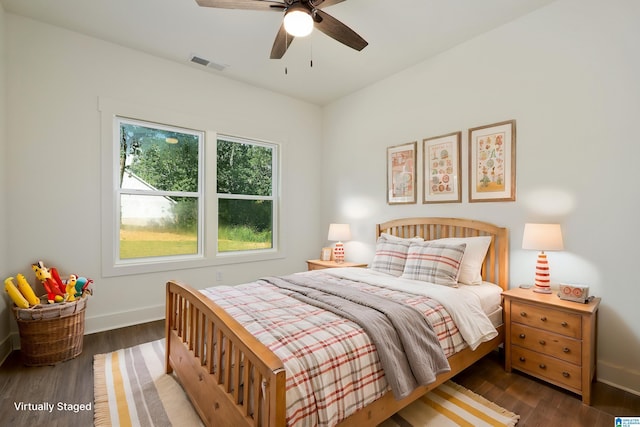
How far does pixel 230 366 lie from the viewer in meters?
1.47

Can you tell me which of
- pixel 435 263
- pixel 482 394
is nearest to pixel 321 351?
pixel 482 394

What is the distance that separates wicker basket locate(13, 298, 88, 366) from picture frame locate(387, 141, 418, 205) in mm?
3323

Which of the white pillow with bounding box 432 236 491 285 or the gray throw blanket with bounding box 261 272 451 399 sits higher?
the white pillow with bounding box 432 236 491 285

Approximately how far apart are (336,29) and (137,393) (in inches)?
115

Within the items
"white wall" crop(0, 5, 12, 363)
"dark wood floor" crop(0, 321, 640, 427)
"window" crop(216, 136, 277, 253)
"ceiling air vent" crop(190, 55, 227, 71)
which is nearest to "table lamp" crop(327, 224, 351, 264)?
"window" crop(216, 136, 277, 253)

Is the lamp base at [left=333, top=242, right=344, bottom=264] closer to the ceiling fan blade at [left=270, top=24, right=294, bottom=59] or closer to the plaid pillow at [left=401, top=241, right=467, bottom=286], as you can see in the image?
the plaid pillow at [left=401, top=241, right=467, bottom=286]

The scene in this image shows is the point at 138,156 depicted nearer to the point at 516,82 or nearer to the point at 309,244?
the point at 309,244

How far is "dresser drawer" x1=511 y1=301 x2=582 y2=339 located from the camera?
203cm

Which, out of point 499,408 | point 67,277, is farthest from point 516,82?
point 67,277

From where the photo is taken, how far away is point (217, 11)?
2.58 m

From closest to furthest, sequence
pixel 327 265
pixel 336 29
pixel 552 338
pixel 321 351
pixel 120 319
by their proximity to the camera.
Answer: pixel 321 351 < pixel 552 338 < pixel 336 29 < pixel 120 319 < pixel 327 265

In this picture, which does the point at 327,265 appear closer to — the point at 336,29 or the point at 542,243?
the point at 542,243

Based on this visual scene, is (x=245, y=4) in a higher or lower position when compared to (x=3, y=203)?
higher

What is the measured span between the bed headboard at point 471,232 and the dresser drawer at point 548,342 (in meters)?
0.48
